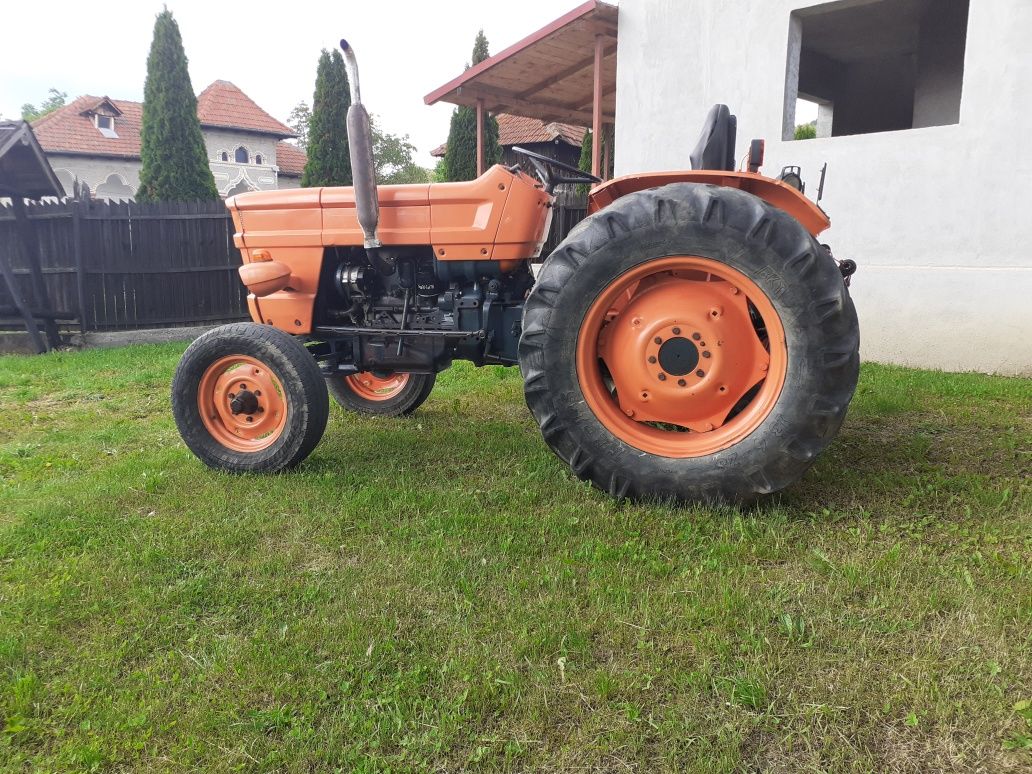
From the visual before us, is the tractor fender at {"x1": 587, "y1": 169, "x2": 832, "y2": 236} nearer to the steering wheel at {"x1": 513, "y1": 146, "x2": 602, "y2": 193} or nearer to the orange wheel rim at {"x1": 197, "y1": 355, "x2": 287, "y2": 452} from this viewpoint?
the steering wheel at {"x1": 513, "y1": 146, "x2": 602, "y2": 193}

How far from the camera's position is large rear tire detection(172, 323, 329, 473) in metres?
3.21

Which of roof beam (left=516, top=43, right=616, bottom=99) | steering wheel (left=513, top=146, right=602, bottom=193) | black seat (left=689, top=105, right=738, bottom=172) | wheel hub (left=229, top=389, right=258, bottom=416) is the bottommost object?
wheel hub (left=229, top=389, right=258, bottom=416)

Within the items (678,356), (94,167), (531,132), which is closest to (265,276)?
(678,356)

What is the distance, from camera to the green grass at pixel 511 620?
1.54 meters

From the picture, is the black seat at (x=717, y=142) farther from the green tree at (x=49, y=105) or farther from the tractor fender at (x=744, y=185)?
the green tree at (x=49, y=105)

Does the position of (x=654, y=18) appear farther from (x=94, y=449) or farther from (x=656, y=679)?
(x=656, y=679)

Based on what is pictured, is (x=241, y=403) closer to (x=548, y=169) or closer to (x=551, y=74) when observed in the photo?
(x=548, y=169)

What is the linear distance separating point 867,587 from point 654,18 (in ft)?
21.1

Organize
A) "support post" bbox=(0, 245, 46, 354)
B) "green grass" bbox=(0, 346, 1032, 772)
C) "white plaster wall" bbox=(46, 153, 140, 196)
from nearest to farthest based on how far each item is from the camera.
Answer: "green grass" bbox=(0, 346, 1032, 772) < "support post" bbox=(0, 245, 46, 354) < "white plaster wall" bbox=(46, 153, 140, 196)

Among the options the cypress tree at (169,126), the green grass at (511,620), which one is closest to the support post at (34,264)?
the cypress tree at (169,126)

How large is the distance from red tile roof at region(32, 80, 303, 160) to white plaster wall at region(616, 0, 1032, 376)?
21449 mm

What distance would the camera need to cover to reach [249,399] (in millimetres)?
3344

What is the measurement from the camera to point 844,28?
7.90 meters

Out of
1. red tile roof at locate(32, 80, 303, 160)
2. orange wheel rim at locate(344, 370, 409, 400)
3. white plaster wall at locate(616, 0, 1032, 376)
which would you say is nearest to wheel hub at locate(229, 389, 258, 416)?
orange wheel rim at locate(344, 370, 409, 400)
